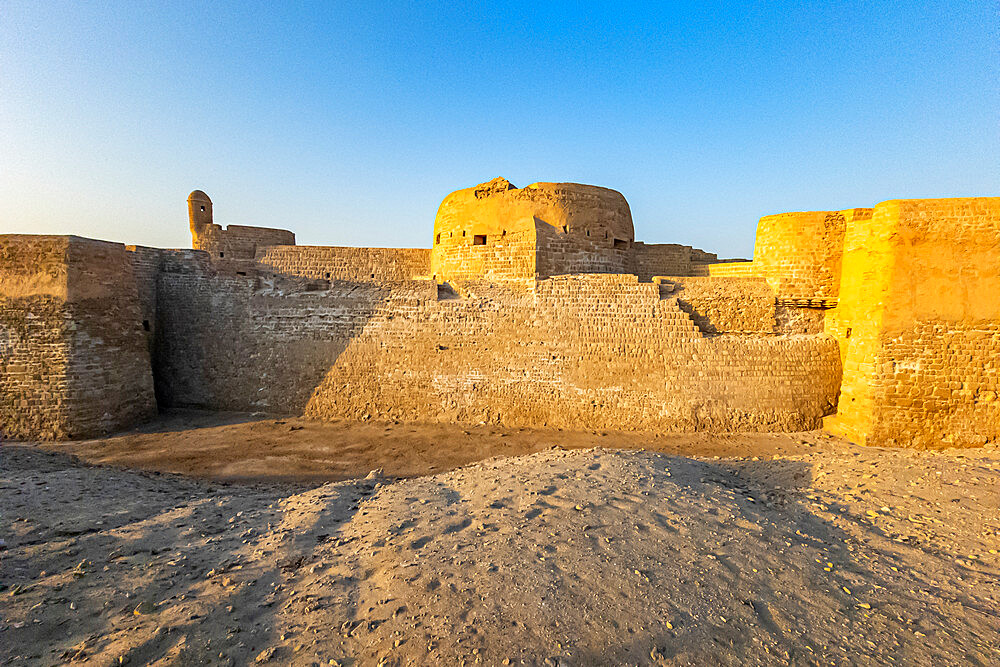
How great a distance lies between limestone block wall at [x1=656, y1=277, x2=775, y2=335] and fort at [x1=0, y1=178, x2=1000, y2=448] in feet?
0.15

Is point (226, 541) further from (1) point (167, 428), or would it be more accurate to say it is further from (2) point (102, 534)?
(1) point (167, 428)

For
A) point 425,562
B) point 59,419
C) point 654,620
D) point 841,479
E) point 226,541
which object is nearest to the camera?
point 654,620

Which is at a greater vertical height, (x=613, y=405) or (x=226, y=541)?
(x=613, y=405)

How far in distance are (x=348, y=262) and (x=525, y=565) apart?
12.8 m

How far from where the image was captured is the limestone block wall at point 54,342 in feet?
28.3

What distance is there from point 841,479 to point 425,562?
5789 mm

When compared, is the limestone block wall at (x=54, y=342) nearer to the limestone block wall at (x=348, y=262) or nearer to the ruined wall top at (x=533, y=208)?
the limestone block wall at (x=348, y=262)

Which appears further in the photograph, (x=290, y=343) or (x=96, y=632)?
(x=290, y=343)

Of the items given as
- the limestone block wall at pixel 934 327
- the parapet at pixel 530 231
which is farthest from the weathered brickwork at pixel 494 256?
the limestone block wall at pixel 934 327

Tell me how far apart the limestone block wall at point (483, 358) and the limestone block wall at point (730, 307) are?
1.10 ft

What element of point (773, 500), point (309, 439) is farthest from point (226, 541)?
point (773, 500)

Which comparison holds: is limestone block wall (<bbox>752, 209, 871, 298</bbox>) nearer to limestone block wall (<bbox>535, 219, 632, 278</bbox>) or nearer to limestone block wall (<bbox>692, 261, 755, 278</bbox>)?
limestone block wall (<bbox>692, 261, 755, 278</bbox>)

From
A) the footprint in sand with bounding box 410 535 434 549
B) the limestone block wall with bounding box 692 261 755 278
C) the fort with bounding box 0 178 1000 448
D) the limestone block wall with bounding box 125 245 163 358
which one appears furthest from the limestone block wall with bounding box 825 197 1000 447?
the limestone block wall with bounding box 125 245 163 358

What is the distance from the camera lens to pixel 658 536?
398 centimetres
